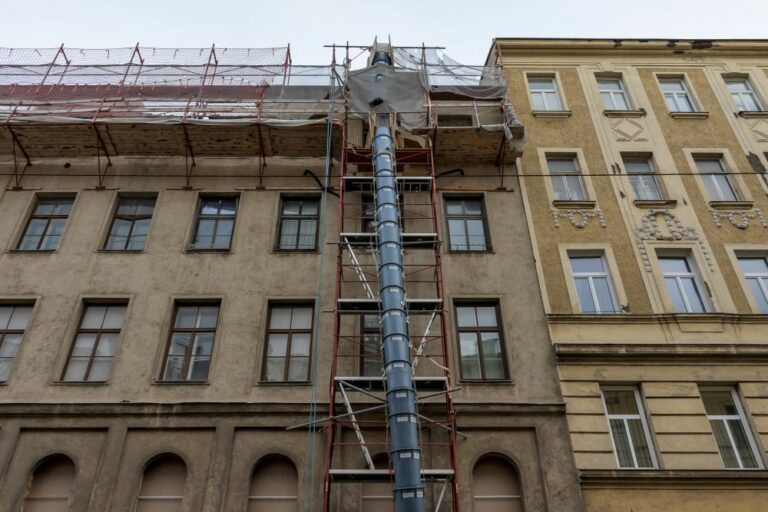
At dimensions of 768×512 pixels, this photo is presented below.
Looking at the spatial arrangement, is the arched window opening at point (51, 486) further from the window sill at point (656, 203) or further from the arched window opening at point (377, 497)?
the window sill at point (656, 203)

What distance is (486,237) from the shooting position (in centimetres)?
1524

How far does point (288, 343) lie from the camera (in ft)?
43.4

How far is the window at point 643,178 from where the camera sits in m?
16.1

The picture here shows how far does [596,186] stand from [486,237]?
3.68 meters

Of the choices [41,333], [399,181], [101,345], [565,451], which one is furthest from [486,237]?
[41,333]

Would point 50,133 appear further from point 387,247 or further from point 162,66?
point 387,247

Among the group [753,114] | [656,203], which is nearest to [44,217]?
[656,203]

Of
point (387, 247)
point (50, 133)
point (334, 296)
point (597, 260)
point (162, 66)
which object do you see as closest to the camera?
point (387, 247)

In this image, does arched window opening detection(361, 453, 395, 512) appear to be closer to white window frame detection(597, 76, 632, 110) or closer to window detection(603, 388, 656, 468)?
window detection(603, 388, 656, 468)

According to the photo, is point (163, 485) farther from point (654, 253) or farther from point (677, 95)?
point (677, 95)

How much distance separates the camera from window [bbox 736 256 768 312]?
45.9 feet

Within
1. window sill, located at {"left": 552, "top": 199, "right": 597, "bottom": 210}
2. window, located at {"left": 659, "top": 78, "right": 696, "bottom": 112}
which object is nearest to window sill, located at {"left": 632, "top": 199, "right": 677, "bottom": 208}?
window sill, located at {"left": 552, "top": 199, "right": 597, "bottom": 210}

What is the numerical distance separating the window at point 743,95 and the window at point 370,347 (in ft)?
46.6

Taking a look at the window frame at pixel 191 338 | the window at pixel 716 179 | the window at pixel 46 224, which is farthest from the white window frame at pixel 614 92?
the window at pixel 46 224
